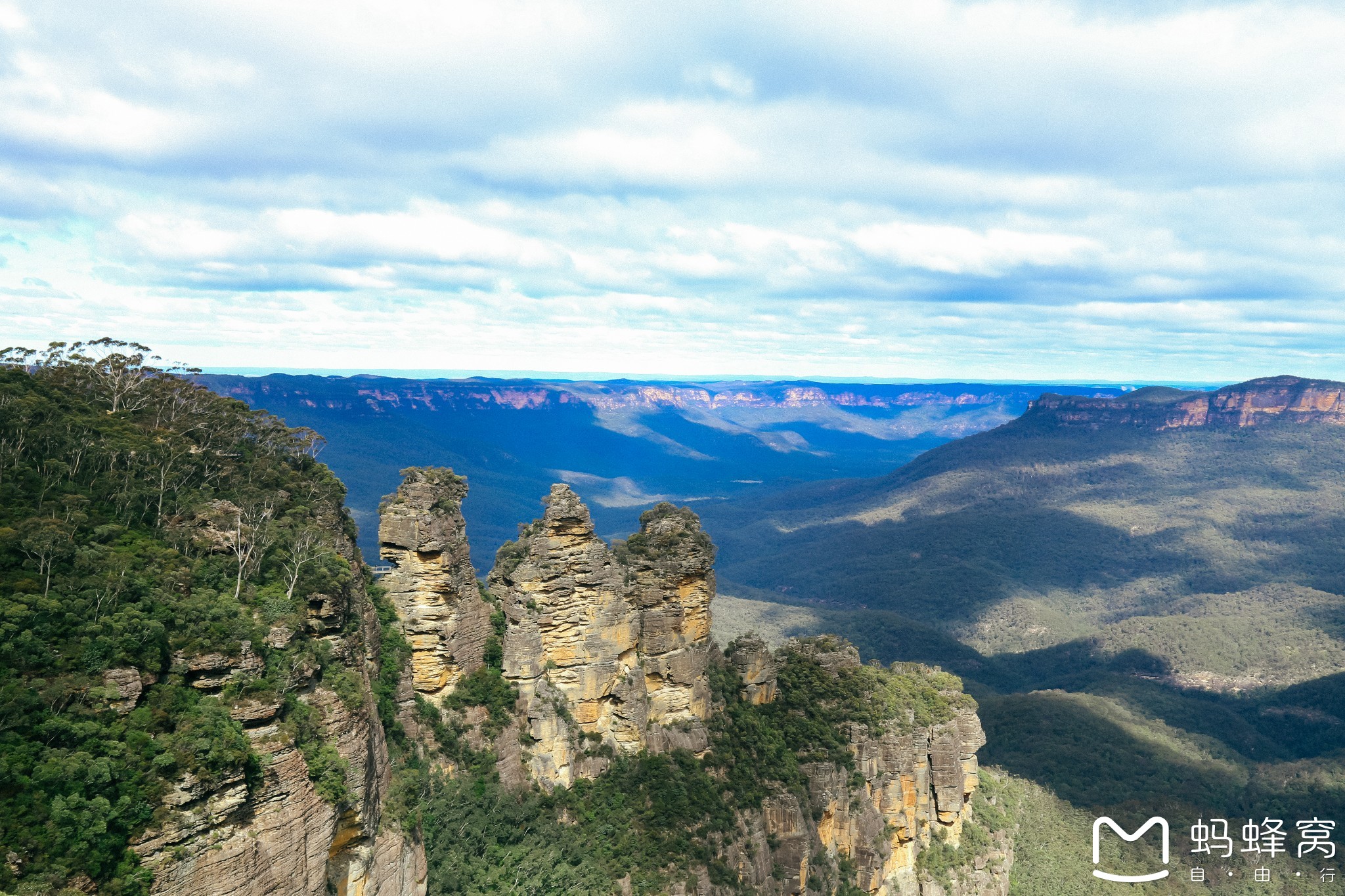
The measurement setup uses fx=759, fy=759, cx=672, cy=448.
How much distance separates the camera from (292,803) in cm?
2041

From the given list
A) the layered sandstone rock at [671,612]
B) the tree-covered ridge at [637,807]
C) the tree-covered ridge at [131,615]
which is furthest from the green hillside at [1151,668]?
the tree-covered ridge at [131,615]

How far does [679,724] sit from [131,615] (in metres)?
26.8

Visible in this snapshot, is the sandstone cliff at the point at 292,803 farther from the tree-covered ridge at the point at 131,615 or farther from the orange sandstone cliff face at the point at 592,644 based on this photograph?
the orange sandstone cliff face at the point at 592,644

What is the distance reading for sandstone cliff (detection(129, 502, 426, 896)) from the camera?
18062mm

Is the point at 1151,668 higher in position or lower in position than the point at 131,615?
lower

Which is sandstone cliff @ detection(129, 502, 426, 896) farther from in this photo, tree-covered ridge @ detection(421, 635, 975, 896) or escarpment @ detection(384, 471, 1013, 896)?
escarpment @ detection(384, 471, 1013, 896)

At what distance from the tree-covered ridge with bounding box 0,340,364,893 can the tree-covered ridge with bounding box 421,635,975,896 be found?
34.5 ft

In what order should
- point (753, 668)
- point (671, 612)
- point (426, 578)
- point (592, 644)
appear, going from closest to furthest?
point (426, 578)
point (592, 644)
point (671, 612)
point (753, 668)

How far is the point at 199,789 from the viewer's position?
18.4m

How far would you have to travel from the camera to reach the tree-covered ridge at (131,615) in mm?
16516

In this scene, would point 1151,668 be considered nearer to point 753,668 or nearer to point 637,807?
point 753,668

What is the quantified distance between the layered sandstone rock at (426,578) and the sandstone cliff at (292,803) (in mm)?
7366
